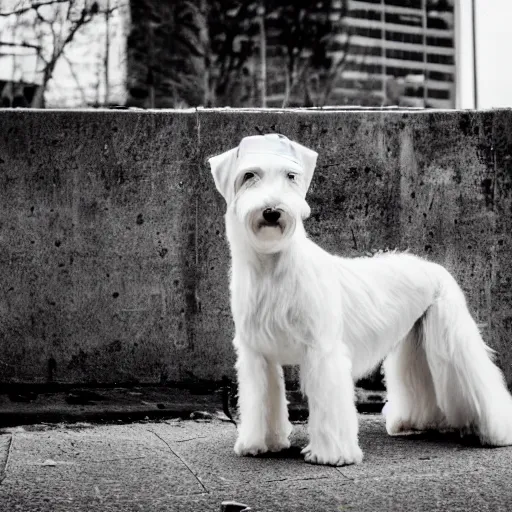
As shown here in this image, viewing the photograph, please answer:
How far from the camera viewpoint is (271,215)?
4066 mm

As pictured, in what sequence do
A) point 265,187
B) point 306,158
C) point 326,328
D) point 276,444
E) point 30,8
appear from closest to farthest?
point 265,187 < point 326,328 < point 306,158 < point 276,444 < point 30,8

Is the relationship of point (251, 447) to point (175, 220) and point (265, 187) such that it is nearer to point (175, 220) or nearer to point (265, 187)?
point (265, 187)

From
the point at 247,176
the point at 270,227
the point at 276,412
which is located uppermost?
the point at 247,176

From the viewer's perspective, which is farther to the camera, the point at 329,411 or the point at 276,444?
the point at 276,444

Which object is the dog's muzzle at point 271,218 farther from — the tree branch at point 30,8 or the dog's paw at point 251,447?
the tree branch at point 30,8

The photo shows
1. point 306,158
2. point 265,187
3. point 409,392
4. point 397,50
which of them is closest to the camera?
point 265,187

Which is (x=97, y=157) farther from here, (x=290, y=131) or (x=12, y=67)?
(x=12, y=67)

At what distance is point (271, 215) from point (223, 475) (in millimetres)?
1250

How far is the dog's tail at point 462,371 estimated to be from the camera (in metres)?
4.79

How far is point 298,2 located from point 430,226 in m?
5.48

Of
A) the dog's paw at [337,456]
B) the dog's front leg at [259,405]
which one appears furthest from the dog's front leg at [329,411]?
the dog's front leg at [259,405]

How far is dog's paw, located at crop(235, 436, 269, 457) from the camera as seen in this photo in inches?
179

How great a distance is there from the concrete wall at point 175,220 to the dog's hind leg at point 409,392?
3.75 feet

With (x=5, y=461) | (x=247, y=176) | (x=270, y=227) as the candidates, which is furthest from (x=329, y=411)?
(x=5, y=461)
